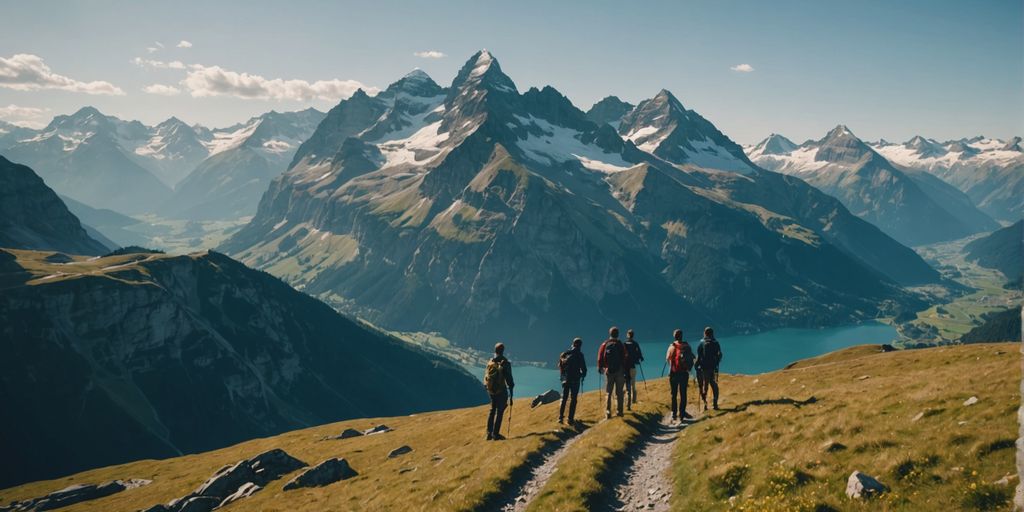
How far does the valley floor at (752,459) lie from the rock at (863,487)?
26 cm

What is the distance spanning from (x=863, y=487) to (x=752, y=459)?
519 cm

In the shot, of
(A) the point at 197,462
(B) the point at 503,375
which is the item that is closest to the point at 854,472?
(B) the point at 503,375

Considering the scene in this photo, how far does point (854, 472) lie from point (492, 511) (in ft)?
41.0

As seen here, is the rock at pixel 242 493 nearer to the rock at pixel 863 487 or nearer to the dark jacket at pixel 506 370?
the dark jacket at pixel 506 370

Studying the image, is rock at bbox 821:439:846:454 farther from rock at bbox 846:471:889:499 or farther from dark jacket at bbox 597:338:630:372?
dark jacket at bbox 597:338:630:372

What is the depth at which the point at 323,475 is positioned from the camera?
135 ft

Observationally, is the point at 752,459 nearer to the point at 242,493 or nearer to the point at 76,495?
the point at 242,493

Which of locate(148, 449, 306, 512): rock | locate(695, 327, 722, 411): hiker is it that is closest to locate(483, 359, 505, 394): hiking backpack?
locate(695, 327, 722, 411): hiker

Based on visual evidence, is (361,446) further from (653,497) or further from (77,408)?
(77,408)

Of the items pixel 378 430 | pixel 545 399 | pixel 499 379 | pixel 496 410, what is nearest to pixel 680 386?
pixel 499 379

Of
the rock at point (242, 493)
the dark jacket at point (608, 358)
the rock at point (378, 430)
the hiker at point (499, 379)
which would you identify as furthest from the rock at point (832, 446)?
the rock at point (378, 430)

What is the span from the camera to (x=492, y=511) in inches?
879

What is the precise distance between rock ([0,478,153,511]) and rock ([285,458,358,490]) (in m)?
44.1

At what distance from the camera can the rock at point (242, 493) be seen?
141 feet
